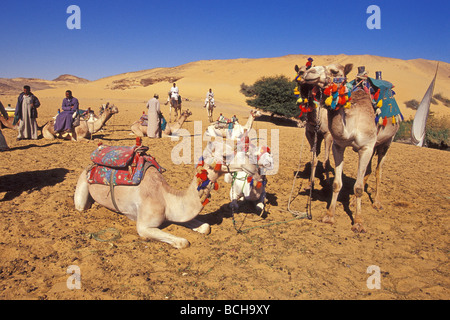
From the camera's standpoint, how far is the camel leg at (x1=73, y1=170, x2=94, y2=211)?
198 inches

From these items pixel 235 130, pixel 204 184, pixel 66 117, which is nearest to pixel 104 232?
pixel 204 184

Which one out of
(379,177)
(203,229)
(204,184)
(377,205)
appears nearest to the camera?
(204,184)

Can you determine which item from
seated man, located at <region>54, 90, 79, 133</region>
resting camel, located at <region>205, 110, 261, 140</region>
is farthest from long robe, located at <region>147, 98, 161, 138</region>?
resting camel, located at <region>205, 110, 261, 140</region>

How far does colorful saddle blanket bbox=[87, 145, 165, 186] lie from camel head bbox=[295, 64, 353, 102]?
2.70 meters

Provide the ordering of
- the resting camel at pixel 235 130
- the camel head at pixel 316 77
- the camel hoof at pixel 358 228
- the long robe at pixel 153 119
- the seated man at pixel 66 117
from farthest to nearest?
the long robe at pixel 153 119
the seated man at pixel 66 117
the resting camel at pixel 235 130
the camel hoof at pixel 358 228
the camel head at pixel 316 77

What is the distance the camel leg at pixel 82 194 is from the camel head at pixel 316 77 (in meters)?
3.97

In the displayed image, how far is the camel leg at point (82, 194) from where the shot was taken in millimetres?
5023

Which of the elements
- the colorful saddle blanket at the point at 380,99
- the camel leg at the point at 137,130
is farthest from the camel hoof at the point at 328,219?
the camel leg at the point at 137,130

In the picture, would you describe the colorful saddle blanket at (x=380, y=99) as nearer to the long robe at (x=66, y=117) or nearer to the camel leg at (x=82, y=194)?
the camel leg at (x=82, y=194)

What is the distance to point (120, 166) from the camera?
4.46 m

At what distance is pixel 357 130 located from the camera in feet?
16.7

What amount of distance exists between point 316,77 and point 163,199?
9.51ft

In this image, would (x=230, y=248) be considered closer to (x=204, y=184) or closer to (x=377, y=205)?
(x=204, y=184)

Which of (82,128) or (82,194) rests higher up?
Result: (82,128)
